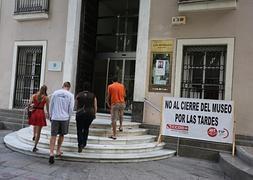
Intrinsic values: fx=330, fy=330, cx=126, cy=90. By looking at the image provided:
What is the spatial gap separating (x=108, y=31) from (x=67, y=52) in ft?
8.12

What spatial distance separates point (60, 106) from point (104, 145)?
1.78 metres

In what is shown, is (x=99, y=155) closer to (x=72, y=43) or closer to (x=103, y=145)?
(x=103, y=145)

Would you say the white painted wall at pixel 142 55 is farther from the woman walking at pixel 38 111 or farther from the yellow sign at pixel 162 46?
the woman walking at pixel 38 111

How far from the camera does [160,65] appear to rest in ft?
35.3

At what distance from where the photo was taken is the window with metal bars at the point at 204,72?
33.4 feet

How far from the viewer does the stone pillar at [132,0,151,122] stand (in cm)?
1092

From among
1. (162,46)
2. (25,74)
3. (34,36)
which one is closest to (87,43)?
(34,36)

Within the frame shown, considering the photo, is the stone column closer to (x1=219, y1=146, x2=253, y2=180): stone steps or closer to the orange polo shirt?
the orange polo shirt

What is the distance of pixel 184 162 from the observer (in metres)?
8.43

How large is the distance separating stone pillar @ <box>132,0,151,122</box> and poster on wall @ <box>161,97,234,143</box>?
5.54 feet

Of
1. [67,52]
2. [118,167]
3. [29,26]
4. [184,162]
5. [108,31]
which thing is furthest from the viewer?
[108,31]

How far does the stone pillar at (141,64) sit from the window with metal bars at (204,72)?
4.22ft

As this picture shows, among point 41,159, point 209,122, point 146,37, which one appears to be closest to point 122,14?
point 146,37

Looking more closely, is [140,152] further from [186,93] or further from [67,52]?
[67,52]
